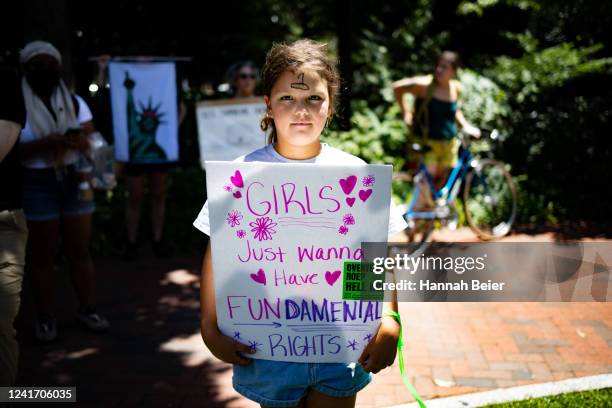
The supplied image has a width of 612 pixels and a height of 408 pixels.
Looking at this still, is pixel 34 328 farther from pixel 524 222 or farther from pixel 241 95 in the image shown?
pixel 524 222

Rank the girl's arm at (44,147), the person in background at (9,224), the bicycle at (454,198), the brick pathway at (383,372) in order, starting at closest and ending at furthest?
the person in background at (9,224) < the brick pathway at (383,372) < the girl's arm at (44,147) < the bicycle at (454,198)

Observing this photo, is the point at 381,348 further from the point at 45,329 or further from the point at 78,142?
the point at 45,329

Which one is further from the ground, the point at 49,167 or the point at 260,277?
the point at 49,167

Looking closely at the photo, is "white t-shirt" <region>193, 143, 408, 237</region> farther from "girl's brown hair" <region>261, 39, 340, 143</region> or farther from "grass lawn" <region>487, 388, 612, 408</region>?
"grass lawn" <region>487, 388, 612, 408</region>

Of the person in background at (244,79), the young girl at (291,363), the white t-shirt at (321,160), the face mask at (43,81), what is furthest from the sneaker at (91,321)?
the white t-shirt at (321,160)

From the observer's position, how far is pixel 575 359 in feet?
12.8

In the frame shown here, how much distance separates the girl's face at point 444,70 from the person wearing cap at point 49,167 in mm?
3452

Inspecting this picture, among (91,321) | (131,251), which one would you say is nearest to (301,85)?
(91,321)

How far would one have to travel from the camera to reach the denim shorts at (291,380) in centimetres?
192

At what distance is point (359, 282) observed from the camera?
1839 mm

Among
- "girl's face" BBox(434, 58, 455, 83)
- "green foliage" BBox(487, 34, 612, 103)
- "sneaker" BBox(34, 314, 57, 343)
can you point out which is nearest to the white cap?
"sneaker" BBox(34, 314, 57, 343)

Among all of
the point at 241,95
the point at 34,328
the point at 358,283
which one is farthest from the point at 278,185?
the point at 241,95

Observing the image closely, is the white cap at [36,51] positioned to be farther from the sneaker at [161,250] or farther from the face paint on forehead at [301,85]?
the sneaker at [161,250]

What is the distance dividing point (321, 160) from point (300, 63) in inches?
13.2
